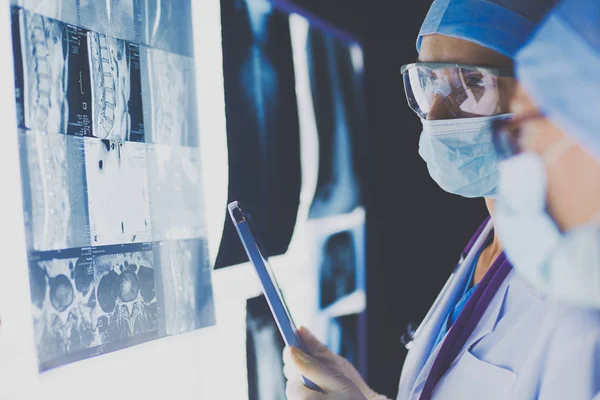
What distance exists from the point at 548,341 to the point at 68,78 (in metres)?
0.86

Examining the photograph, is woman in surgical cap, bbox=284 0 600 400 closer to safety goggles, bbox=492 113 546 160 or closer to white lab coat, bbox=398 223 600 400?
white lab coat, bbox=398 223 600 400

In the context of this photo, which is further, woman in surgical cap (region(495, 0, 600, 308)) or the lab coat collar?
the lab coat collar

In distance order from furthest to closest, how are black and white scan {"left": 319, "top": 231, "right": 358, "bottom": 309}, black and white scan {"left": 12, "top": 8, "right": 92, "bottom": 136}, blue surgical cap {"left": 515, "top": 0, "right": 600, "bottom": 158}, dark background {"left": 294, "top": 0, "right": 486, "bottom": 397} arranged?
dark background {"left": 294, "top": 0, "right": 486, "bottom": 397} < black and white scan {"left": 319, "top": 231, "right": 358, "bottom": 309} < black and white scan {"left": 12, "top": 8, "right": 92, "bottom": 136} < blue surgical cap {"left": 515, "top": 0, "right": 600, "bottom": 158}

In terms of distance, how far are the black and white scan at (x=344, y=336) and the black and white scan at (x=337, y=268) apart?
7cm

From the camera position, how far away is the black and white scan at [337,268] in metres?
1.52

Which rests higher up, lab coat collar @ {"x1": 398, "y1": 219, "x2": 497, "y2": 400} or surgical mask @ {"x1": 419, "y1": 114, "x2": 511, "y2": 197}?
surgical mask @ {"x1": 419, "y1": 114, "x2": 511, "y2": 197}

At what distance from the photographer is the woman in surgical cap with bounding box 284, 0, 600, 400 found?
0.92 meters

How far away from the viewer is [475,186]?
42.8 inches

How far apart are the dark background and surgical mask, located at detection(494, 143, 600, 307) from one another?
119 cm

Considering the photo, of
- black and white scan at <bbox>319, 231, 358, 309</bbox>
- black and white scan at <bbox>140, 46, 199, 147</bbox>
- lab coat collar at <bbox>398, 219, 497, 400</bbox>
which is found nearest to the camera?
Result: black and white scan at <bbox>140, 46, 199, 147</bbox>

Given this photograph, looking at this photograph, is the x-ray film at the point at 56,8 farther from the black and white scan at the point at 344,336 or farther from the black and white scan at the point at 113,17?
the black and white scan at the point at 344,336

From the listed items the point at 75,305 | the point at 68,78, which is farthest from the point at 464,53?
the point at 75,305

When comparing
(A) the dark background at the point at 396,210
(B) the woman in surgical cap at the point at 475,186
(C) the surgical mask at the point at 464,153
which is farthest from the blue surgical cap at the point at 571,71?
(A) the dark background at the point at 396,210

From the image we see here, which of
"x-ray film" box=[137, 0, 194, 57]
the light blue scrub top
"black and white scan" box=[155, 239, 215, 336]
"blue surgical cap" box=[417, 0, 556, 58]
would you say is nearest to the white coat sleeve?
the light blue scrub top
